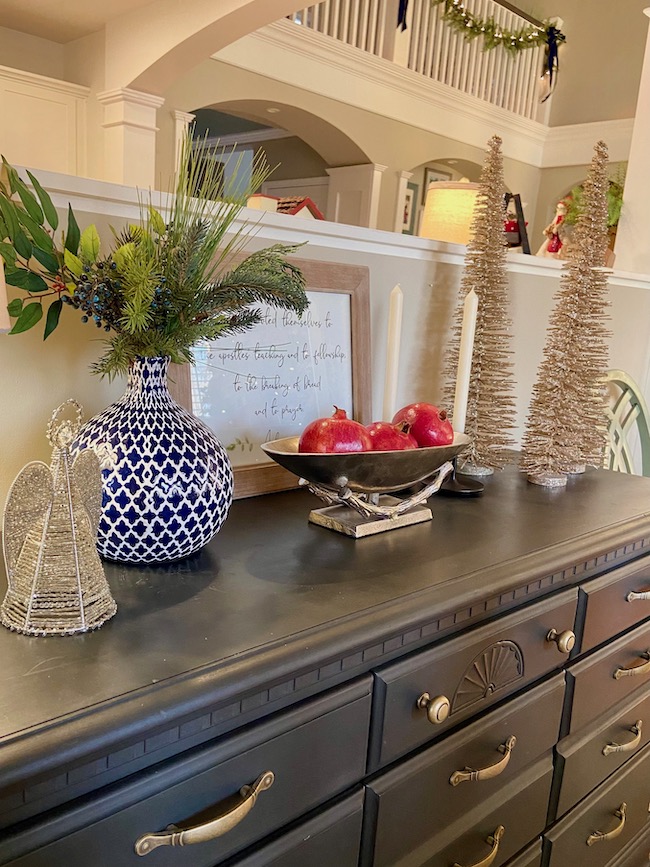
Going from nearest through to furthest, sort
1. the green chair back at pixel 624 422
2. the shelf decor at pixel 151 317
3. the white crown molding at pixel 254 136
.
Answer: the shelf decor at pixel 151 317 → the green chair back at pixel 624 422 → the white crown molding at pixel 254 136

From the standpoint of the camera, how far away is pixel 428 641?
2.60 feet

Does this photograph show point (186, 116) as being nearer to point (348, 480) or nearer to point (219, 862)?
point (348, 480)

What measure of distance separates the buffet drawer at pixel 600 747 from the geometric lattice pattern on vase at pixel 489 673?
23 cm

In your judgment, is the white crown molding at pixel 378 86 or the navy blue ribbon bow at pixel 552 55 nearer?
the white crown molding at pixel 378 86

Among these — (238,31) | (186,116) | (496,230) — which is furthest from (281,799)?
(186,116)

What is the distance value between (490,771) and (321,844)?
0.85ft

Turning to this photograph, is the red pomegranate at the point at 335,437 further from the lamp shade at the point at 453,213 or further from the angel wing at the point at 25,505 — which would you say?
the lamp shade at the point at 453,213

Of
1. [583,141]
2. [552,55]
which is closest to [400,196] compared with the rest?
[583,141]

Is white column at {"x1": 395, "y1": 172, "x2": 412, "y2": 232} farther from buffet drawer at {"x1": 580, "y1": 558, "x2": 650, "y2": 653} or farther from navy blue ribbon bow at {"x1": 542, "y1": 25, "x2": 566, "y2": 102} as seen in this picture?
buffet drawer at {"x1": 580, "y1": 558, "x2": 650, "y2": 653}

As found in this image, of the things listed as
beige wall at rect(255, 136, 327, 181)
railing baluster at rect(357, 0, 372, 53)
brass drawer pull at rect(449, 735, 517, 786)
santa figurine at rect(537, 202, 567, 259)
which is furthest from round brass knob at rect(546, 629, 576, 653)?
beige wall at rect(255, 136, 327, 181)

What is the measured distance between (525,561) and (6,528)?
1.96 ft

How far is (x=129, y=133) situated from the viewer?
387cm

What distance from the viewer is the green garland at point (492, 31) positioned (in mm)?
5473

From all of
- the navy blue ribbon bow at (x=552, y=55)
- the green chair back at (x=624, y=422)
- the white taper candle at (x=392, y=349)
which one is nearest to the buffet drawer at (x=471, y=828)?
the white taper candle at (x=392, y=349)
